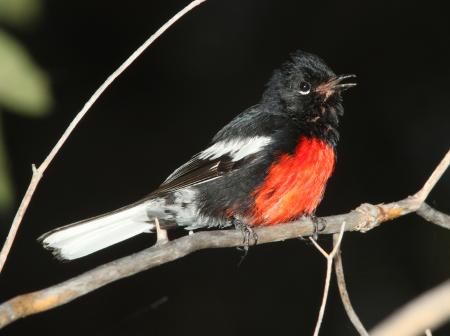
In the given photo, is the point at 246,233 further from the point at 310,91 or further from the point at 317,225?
the point at 310,91

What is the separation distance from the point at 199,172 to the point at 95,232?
0.81m

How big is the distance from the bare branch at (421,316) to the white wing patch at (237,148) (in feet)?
9.58

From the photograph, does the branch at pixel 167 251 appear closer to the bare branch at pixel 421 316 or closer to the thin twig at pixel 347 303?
the thin twig at pixel 347 303

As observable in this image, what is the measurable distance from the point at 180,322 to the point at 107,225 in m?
1.94

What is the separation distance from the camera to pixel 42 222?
5.28 meters

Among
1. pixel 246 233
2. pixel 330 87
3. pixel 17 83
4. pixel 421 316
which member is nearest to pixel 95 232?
pixel 246 233

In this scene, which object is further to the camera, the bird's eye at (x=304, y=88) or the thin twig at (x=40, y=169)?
the bird's eye at (x=304, y=88)

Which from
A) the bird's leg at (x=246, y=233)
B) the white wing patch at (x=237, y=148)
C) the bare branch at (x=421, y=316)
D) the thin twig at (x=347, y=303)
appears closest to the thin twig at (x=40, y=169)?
the bare branch at (x=421, y=316)

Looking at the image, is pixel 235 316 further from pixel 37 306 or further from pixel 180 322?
pixel 37 306

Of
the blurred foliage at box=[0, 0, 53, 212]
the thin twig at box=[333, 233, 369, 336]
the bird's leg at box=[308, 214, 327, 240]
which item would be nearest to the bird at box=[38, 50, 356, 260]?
the bird's leg at box=[308, 214, 327, 240]

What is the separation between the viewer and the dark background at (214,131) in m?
5.32

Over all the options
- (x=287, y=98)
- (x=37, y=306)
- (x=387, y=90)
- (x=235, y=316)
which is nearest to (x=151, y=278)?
(x=235, y=316)

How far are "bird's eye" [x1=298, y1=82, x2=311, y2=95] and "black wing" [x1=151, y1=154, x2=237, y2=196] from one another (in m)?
0.78

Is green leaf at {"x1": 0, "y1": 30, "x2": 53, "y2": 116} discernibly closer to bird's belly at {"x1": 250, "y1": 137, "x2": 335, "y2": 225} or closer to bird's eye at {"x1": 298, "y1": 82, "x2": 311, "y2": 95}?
bird's belly at {"x1": 250, "y1": 137, "x2": 335, "y2": 225}
